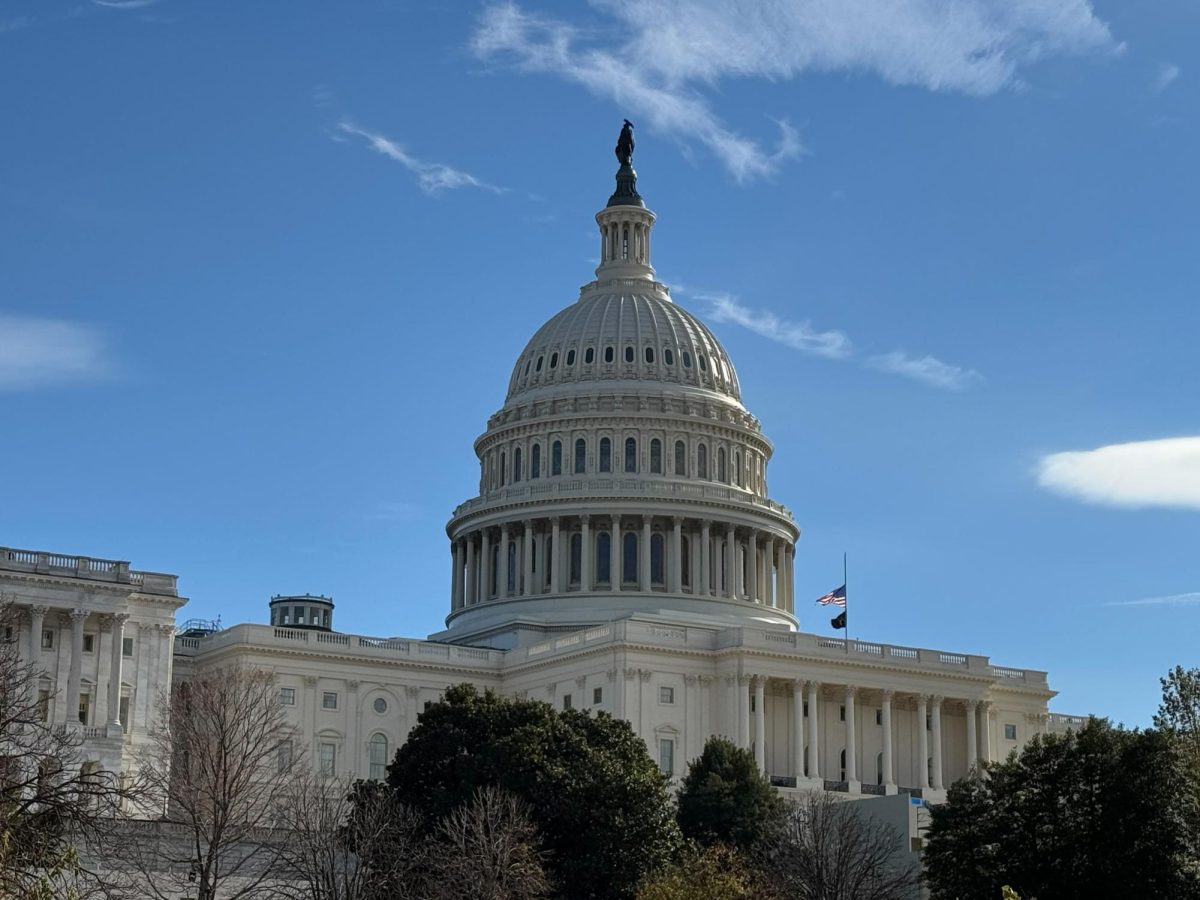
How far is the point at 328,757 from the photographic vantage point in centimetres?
14550

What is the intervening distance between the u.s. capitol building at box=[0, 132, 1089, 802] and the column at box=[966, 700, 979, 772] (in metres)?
0.19

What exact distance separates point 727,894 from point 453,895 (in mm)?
11049

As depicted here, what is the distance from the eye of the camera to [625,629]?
143 m

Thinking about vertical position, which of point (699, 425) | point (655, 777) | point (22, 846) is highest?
Result: point (699, 425)

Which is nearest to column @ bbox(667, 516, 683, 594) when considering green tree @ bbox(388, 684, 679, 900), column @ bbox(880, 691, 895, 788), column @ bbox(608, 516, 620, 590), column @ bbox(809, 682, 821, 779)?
column @ bbox(608, 516, 620, 590)

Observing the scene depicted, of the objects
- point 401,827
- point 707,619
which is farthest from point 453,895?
point 707,619

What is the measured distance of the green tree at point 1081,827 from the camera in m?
77.9

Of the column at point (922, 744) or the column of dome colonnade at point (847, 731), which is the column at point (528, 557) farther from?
the column at point (922, 744)

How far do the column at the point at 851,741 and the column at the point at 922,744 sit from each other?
4.79 metres

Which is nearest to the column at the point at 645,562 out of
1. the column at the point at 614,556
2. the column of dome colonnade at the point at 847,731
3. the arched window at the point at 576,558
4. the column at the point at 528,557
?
the column at the point at 614,556

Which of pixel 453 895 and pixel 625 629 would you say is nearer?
pixel 453 895

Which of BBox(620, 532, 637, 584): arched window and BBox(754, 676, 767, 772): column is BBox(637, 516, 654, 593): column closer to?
BBox(620, 532, 637, 584): arched window

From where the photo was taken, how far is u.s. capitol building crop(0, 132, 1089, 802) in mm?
129750

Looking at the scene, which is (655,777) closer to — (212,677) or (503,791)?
(503,791)
